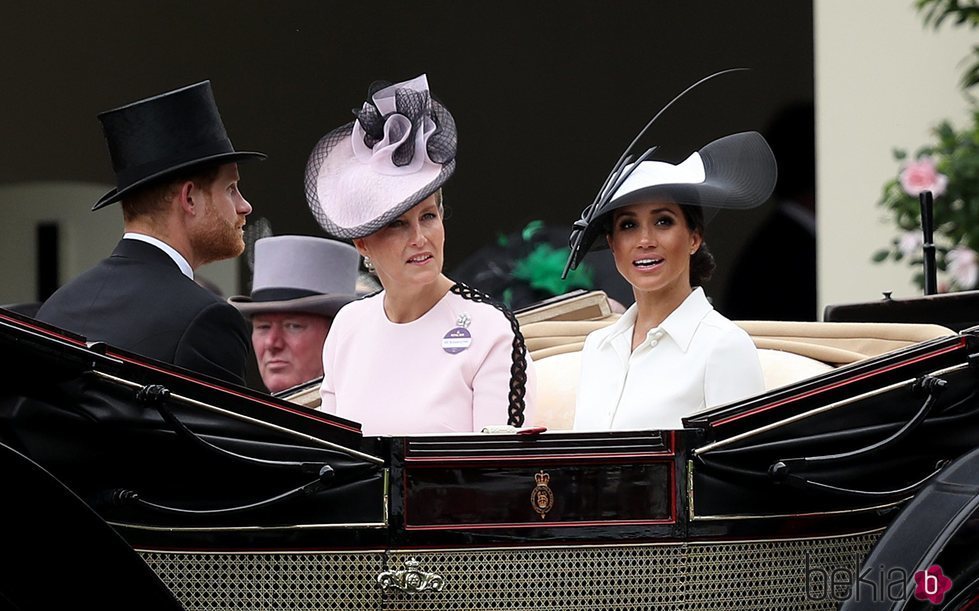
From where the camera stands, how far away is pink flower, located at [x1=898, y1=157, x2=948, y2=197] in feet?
18.5

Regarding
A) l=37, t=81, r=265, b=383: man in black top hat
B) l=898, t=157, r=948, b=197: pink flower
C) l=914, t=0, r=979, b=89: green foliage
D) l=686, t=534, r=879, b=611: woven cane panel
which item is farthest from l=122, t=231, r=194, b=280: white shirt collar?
l=914, t=0, r=979, b=89: green foliage

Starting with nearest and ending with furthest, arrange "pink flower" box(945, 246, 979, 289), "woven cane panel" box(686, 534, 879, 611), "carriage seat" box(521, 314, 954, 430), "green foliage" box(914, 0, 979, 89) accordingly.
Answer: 1. "woven cane panel" box(686, 534, 879, 611)
2. "carriage seat" box(521, 314, 954, 430)
3. "pink flower" box(945, 246, 979, 289)
4. "green foliage" box(914, 0, 979, 89)

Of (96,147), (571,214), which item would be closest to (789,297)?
(571,214)

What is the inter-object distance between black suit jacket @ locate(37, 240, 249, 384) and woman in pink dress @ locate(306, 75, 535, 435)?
234 millimetres

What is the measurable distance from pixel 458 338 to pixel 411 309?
5.1 inches

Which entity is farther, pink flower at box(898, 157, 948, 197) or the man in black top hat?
pink flower at box(898, 157, 948, 197)

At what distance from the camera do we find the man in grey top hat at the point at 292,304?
4.37 meters

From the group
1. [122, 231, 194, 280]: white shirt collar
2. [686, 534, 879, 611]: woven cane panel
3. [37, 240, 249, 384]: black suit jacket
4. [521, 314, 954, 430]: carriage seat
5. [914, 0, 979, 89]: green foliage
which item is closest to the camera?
[686, 534, 879, 611]: woven cane panel

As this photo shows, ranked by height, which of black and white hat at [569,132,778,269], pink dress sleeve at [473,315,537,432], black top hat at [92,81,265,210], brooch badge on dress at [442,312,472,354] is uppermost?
black top hat at [92,81,265,210]

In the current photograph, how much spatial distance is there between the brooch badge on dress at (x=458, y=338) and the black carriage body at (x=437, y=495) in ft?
1.48

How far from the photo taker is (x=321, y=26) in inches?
257

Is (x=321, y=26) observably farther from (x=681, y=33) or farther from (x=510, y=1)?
(x=681, y=33)

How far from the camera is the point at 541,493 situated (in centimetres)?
230

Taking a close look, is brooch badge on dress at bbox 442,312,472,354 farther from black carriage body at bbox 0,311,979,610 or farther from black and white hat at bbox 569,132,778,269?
black carriage body at bbox 0,311,979,610
